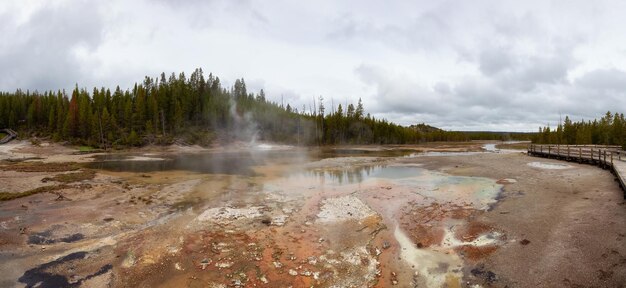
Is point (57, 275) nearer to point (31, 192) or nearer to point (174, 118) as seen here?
point (31, 192)

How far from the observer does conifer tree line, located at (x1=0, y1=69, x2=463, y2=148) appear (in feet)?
261

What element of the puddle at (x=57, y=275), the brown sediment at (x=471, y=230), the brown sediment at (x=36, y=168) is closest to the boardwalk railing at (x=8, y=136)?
the brown sediment at (x=36, y=168)

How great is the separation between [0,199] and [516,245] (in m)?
25.7

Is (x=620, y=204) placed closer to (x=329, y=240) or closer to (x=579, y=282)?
(x=579, y=282)

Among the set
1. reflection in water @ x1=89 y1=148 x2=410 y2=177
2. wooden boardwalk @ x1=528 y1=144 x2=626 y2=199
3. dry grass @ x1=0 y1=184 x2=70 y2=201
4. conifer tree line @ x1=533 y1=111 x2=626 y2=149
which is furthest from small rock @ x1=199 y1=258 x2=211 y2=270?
conifer tree line @ x1=533 y1=111 x2=626 y2=149

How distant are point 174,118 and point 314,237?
89074mm

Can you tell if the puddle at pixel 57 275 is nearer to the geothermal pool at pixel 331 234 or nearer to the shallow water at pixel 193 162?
the geothermal pool at pixel 331 234

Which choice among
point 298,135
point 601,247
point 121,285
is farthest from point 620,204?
point 298,135

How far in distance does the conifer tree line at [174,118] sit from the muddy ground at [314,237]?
66566 mm

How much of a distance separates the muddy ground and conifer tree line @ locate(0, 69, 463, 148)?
66566 mm

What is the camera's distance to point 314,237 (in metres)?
12.6

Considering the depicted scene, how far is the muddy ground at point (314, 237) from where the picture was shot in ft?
30.6

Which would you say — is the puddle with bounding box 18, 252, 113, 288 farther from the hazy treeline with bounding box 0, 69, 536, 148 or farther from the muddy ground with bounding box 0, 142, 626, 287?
the hazy treeline with bounding box 0, 69, 536, 148

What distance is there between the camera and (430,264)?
10203 mm
